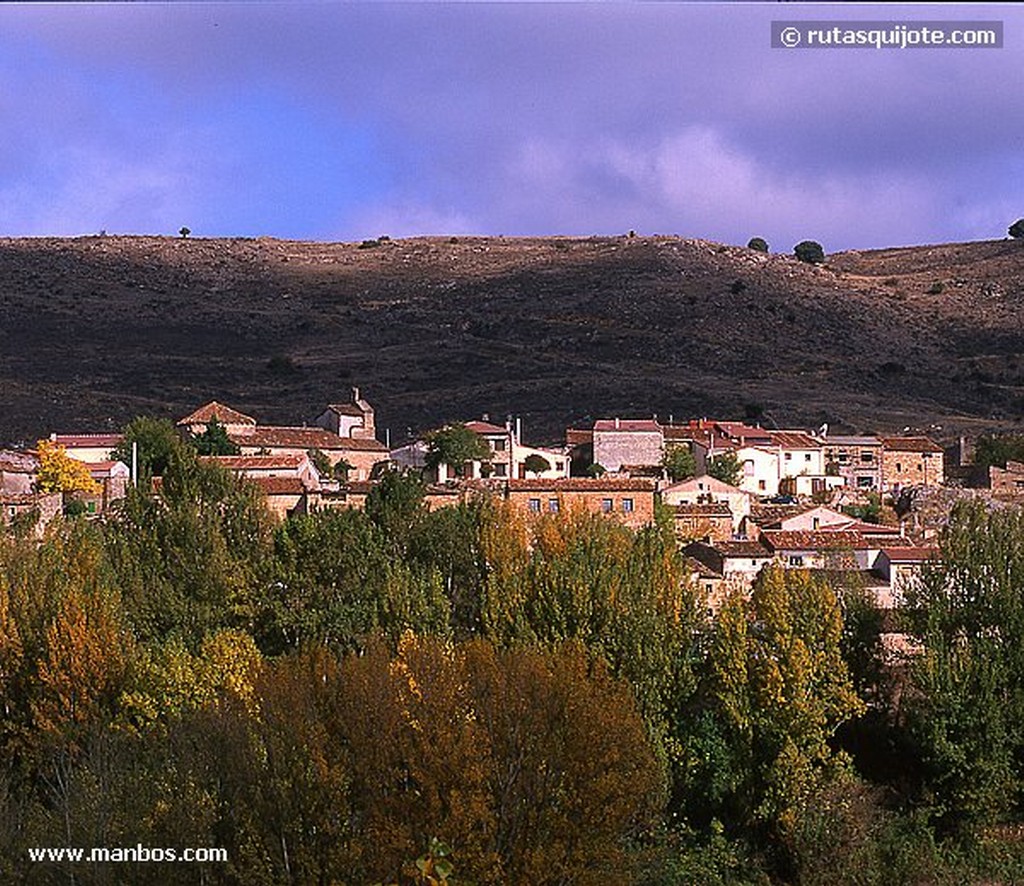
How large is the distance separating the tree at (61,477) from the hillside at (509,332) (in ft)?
58.1

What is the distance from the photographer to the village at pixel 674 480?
98.6ft

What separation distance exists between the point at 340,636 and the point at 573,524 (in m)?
5.62

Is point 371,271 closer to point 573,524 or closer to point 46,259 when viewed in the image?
point 46,259

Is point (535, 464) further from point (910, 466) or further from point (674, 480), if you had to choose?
point (910, 466)

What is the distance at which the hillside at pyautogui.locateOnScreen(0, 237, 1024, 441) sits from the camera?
61250 millimetres

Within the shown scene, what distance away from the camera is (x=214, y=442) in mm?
39344

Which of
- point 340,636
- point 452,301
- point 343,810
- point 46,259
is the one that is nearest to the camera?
point 343,810

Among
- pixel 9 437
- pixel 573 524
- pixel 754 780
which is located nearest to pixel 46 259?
pixel 9 437

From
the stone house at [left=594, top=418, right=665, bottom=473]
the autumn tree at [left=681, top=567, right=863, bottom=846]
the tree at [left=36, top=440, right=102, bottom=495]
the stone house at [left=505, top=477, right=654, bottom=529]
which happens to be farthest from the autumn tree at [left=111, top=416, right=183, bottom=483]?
the autumn tree at [left=681, top=567, right=863, bottom=846]

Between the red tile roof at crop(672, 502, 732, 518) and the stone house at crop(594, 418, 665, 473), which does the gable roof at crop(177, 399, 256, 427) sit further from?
the red tile roof at crop(672, 502, 732, 518)

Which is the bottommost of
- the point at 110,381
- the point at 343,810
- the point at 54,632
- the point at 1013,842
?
the point at 1013,842

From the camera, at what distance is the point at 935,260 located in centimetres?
9988

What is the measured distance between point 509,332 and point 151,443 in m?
41.2

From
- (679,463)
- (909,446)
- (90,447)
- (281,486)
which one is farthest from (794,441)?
(90,447)
